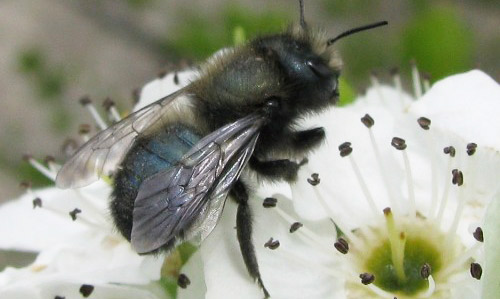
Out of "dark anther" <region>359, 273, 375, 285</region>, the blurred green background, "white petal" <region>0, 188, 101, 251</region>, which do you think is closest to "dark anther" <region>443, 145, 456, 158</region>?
"dark anther" <region>359, 273, 375, 285</region>

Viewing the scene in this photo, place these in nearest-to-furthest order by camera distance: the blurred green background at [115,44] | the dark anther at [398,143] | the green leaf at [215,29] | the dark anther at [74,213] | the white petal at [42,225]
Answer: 1. the dark anther at [398,143]
2. the dark anther at [74,213]
3. the white petal at [42,225]
4. the green leaf at [215,29]
5. the blurred green background at [115,44]

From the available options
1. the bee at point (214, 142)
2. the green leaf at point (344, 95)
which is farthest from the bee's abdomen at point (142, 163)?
the green leaf at point (344, 95)

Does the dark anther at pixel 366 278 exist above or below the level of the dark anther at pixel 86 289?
below

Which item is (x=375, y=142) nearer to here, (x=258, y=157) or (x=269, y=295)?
(x=258, y=157)

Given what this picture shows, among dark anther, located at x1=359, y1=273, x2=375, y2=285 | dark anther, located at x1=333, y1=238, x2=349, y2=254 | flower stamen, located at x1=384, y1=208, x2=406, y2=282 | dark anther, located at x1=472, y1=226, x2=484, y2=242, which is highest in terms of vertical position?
dark anther, located at x1=472, y1=226, x2=484, y2=242

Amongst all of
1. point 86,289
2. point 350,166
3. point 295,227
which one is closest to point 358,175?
point 350,166

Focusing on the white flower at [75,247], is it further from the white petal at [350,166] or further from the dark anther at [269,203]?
the white petal at [350,166]

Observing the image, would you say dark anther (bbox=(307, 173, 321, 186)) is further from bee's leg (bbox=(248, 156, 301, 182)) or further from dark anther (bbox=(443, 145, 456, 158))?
dark anther (bbox=(443, 145, 456, 158))
